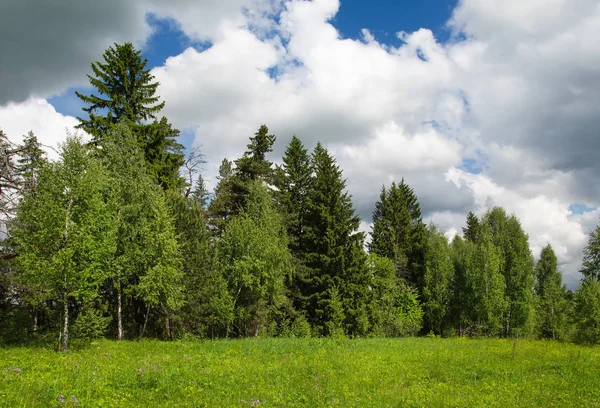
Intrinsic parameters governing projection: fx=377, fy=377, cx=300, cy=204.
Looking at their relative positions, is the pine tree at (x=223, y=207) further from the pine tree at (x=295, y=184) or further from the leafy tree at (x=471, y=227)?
the leafy tree at (x=471, y=227)

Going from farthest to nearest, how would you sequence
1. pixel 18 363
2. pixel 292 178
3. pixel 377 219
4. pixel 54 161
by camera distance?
1. pixel 377 219
2. pixel 292 178
3. pixel 54 161
4. pixel 18 363

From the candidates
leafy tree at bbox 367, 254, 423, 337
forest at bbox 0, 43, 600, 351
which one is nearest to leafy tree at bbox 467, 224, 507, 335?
forest at bbox 0, 43, 600, 351

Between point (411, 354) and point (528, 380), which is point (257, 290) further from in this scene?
point (528, 380)

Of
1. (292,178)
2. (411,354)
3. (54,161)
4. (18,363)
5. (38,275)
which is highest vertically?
(292,178)

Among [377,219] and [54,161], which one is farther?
[377,219]

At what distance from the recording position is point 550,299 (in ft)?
175

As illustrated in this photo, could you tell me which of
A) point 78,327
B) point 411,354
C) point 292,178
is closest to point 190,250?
point 78,327

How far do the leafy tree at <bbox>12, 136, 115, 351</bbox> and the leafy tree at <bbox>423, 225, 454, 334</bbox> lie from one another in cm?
3881

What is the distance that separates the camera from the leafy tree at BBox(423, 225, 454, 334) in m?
46.3

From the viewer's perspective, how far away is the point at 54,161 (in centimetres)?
1845

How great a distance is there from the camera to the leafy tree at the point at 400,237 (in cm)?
4834

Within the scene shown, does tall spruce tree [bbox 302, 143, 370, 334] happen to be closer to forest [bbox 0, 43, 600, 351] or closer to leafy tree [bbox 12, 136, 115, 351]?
forest [bbox 0, 43, 600, 351]

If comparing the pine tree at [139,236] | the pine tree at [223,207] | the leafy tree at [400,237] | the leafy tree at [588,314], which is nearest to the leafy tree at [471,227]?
the leafy tree at [400,237]

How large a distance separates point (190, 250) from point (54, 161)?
13.2 meters
